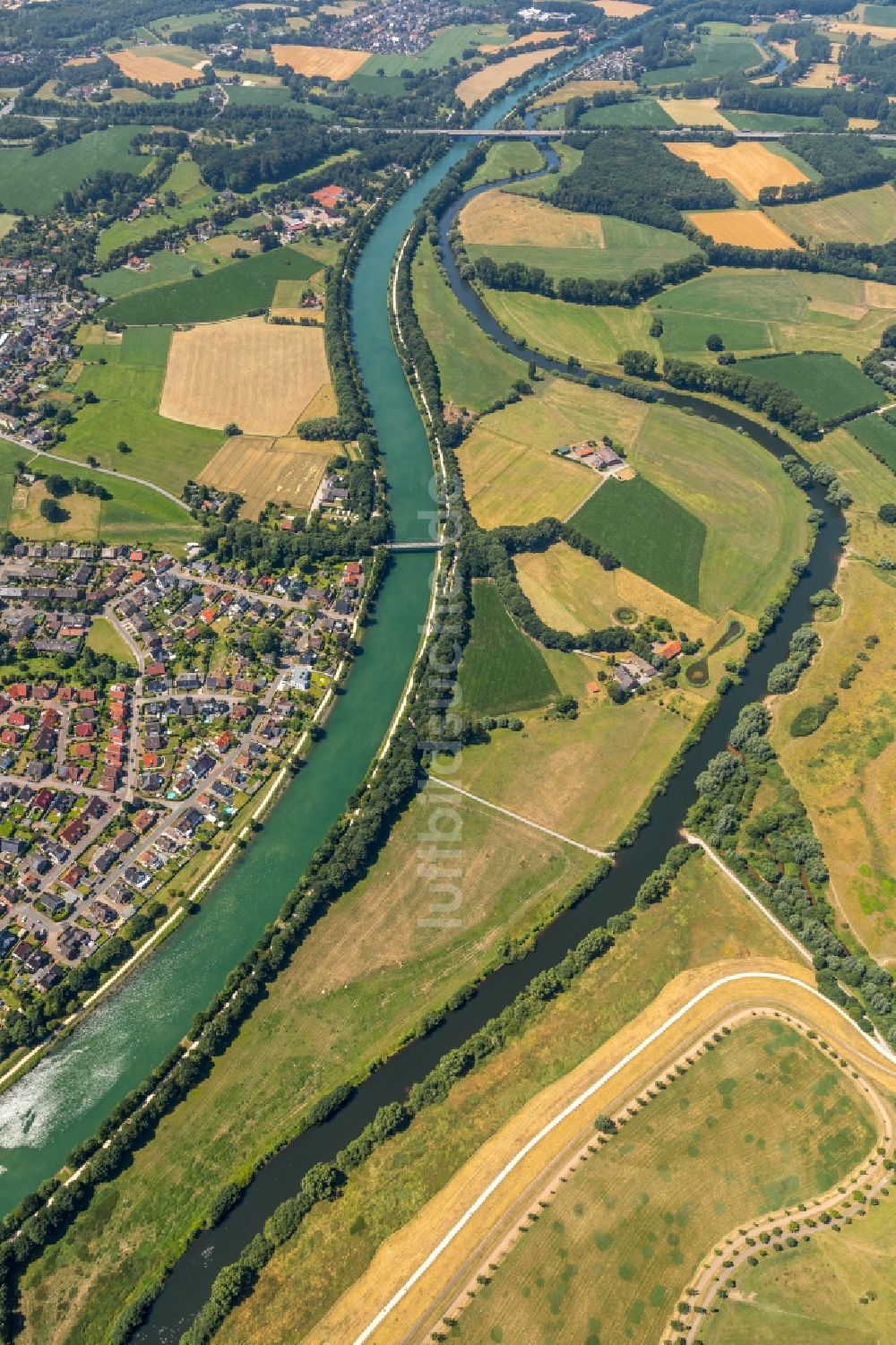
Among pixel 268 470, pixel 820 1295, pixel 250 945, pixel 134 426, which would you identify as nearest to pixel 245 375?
pixel 134 426

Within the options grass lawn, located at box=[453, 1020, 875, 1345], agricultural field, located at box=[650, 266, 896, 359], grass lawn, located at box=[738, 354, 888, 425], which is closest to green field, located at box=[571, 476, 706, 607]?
grass lawn, located at box=[738, 354, 888, 425]

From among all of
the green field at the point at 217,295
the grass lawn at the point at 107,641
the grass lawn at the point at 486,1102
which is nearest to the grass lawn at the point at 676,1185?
the grass lawn at the point at 486,1102

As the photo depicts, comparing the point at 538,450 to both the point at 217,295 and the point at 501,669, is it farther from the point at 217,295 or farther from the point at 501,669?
the point at 217,295

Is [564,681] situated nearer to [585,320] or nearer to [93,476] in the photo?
[93,476]

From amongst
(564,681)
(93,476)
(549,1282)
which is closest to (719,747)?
(564,681)

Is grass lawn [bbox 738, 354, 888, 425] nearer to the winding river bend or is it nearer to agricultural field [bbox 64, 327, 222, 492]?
the winding river bend

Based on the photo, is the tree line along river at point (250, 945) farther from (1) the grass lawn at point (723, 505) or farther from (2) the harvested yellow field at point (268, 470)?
(2) the harvested yellow field at point (268, 470)
